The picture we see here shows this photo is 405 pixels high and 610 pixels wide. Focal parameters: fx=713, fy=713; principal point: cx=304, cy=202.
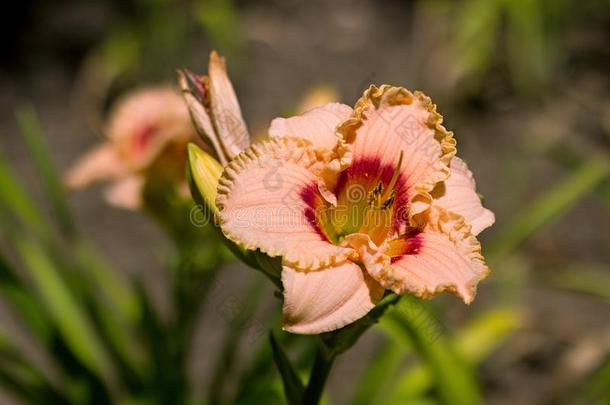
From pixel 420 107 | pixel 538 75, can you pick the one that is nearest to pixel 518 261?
pixel 538 75

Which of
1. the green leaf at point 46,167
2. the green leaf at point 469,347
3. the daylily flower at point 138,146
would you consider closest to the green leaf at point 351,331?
the daylily flower at point 138,146

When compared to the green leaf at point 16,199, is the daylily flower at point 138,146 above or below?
above

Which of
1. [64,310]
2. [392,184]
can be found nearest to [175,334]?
[64,310]

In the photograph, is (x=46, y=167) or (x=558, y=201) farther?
(x=558, y=201)

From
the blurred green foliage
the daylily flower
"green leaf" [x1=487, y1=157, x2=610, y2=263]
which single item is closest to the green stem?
the blurred green foliage

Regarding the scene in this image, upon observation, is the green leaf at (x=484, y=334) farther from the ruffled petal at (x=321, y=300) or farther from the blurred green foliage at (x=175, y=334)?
the ruffled petal at (x=321, y=300)

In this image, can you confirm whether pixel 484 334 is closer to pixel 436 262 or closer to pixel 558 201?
pixel 558 201
